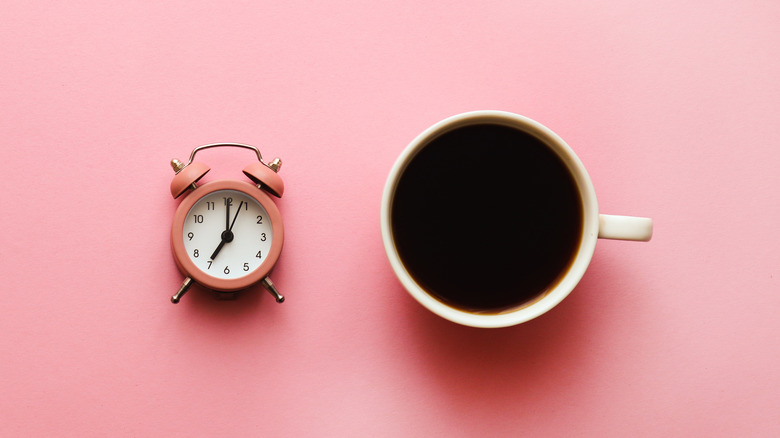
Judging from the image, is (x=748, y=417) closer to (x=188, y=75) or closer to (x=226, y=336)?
(x=226, y=336)

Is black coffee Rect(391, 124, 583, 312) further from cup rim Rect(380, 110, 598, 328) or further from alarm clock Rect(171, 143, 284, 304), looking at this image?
Result: alarm clock Rect(171, 143, 284, 304)

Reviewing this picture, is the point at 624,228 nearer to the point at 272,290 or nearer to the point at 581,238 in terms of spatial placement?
the point at 581,238

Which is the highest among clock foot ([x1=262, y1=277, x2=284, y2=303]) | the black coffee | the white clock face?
the black coffee

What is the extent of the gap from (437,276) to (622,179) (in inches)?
10.7

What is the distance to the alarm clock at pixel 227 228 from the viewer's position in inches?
25.9

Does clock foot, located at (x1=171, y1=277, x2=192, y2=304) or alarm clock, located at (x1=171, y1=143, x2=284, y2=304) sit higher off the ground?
alarm clock, located at (x1=171, y1=143, x2=284, y2=304)

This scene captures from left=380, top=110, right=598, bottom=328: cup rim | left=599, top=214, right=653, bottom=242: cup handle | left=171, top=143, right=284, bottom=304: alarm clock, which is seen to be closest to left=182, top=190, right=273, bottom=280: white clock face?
left=171, top=143, right=284, bottom=304: alarm clock

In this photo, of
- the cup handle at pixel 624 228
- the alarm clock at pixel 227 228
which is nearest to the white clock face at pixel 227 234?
the alarm clock at pixel 227 228

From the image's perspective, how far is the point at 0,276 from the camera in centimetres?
69

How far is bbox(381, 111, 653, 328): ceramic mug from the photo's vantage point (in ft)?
2.03

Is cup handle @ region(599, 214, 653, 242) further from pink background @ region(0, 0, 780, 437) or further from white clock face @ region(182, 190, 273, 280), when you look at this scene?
white clock face @ region(182, 190, 273, 280)

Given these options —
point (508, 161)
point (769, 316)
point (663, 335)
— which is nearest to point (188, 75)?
point (508, 161)

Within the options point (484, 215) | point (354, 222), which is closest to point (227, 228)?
point (354, 222)

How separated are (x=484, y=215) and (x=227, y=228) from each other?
0.28 metres
